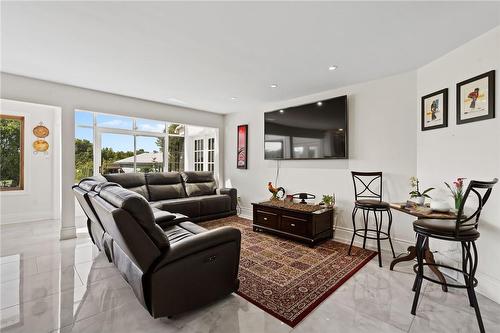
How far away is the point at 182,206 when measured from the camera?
4.42 metres

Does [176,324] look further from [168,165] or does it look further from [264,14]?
[168,165]

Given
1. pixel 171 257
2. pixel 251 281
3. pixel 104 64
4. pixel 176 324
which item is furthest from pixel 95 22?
pixel 251 281

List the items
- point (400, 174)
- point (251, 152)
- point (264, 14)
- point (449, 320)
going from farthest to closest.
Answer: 1. point (251, 152)
2. point (400, 174)
3. point (264, 14)
4. point (449, 320)

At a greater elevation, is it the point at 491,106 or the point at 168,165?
the point at 491,106

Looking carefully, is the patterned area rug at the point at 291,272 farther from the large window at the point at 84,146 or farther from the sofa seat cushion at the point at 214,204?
the large window at the point at 84,146

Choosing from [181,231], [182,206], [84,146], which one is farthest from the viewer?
[84,146]

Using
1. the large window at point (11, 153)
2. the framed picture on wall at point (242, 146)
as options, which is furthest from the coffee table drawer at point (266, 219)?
the large window at point (11, 153)

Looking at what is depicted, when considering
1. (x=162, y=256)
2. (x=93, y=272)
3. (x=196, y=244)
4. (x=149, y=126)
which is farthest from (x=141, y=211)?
(x=149, y=126)

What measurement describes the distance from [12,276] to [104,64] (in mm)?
2652

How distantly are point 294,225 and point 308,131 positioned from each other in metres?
1.68

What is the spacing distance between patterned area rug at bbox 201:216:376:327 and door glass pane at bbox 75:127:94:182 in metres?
3.82

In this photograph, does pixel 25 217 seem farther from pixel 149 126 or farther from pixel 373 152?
pixel 373 152

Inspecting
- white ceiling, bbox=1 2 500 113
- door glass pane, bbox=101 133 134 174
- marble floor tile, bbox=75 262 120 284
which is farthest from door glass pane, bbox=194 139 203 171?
marble floor tile, bbox=75 262 120 284

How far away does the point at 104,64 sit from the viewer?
3021mm
